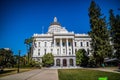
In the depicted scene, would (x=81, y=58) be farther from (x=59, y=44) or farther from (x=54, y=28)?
(x=54, y=28)

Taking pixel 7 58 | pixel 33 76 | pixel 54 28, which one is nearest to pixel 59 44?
pixel 54 28

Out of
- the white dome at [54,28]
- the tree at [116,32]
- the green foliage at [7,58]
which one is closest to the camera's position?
the tree at [116,32]

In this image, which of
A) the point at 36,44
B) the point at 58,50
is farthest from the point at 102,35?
the point at 36,44

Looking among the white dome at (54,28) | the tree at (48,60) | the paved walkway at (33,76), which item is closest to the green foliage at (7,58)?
the tree at (48,60)

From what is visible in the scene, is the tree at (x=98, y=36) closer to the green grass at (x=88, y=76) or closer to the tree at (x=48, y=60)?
the green grass at (x=88, y=76)

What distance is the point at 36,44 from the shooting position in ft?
249

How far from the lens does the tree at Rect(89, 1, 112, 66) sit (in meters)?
36.7

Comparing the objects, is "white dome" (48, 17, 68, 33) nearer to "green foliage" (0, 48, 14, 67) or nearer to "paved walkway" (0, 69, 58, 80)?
"green foliage" (0, 48, 14, 67)

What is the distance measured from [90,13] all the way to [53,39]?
35818 millimetres

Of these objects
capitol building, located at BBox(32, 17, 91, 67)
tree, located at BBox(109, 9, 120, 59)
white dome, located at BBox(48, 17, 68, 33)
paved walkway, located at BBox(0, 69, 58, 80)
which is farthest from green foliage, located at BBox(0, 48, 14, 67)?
white dome, located at BBox(48, 17, 68, 33)

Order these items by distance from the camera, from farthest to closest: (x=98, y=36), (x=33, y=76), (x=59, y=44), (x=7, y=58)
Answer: (x=59, y=44) → (x=7, y=58) → (x=98, y=36) → (x=33, y=76)

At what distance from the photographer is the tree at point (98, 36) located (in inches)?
1444

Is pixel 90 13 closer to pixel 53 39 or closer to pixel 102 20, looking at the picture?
pixel 102 20

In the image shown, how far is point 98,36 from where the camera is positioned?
1519 inches
